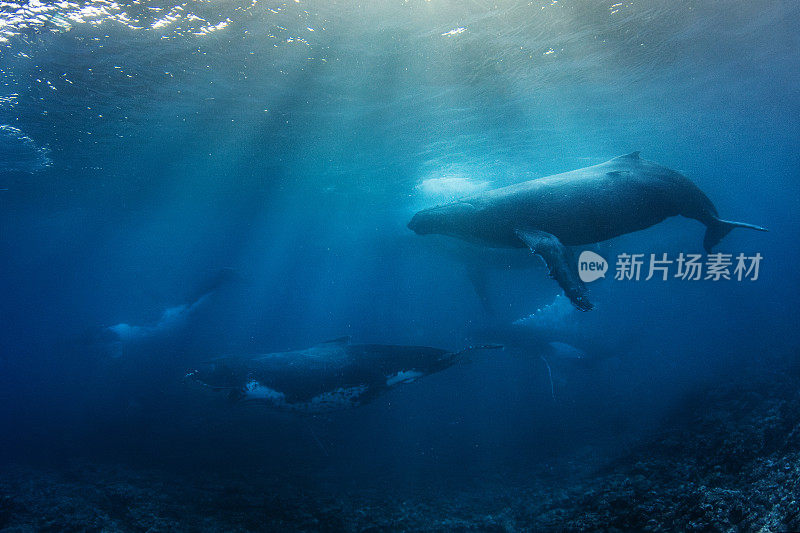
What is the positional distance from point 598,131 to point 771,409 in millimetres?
19565

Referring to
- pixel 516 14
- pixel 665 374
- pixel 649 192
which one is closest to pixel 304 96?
pixel 516 14

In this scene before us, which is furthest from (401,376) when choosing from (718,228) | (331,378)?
(718,228)

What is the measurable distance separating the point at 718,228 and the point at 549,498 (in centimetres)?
489

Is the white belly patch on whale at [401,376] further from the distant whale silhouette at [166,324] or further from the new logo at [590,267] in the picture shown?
the distant whale silhouette at [166,324]

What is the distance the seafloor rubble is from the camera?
11.4ft

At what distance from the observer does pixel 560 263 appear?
446 centimetres

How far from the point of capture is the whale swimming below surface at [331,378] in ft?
24.8

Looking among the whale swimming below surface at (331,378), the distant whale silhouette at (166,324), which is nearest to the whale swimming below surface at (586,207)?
the whale swimming below surface at (331,378)

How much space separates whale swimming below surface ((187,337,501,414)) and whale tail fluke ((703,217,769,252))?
14.8 feet

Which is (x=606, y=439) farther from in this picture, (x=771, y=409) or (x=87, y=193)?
(x=87, y=193)

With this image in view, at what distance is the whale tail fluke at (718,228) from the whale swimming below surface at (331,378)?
4.50 m

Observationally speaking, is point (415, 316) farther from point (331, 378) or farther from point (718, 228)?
point (718, 228)

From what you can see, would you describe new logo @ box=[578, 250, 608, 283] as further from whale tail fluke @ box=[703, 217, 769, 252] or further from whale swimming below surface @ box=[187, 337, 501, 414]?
whale swimming below surface @ box=[187, 337, 501, 414]

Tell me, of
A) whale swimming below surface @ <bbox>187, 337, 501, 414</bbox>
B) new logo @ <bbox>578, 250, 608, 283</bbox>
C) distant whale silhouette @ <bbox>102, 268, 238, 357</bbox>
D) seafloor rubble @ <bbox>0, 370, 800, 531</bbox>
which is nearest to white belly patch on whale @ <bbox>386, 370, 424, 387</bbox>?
whale swimming below surface @ <bbox>187, 337, 501, 414</bbox>
